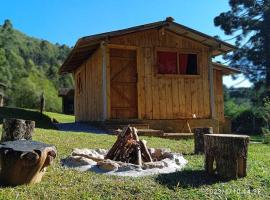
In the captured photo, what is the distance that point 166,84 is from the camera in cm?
1351

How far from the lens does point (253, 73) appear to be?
1064 inches

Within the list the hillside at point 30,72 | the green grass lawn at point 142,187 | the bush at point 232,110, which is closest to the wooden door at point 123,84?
the green grass lawn at point 142,187

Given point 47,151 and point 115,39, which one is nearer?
point 47,151

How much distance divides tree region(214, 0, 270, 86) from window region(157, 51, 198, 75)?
1342 cm

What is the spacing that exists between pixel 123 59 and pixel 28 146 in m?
8.42

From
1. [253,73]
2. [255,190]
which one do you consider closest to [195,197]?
[255,190]

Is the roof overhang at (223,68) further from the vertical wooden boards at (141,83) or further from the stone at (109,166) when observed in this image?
the stone at (109,166)

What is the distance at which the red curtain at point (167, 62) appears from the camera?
13.6 m

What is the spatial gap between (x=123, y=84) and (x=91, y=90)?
2325 mm

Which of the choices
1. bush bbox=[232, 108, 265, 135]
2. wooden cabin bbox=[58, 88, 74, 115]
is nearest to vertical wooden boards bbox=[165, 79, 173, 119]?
bush bbox=[232, 108, 265, 135]

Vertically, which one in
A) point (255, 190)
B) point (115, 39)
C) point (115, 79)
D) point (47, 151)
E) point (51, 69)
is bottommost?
point (255, 190)

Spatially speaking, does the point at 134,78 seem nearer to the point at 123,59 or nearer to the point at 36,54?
the point at 123,59

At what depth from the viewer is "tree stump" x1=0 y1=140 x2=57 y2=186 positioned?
15.4 ft

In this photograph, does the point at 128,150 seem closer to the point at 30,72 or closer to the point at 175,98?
the point at 175,98
